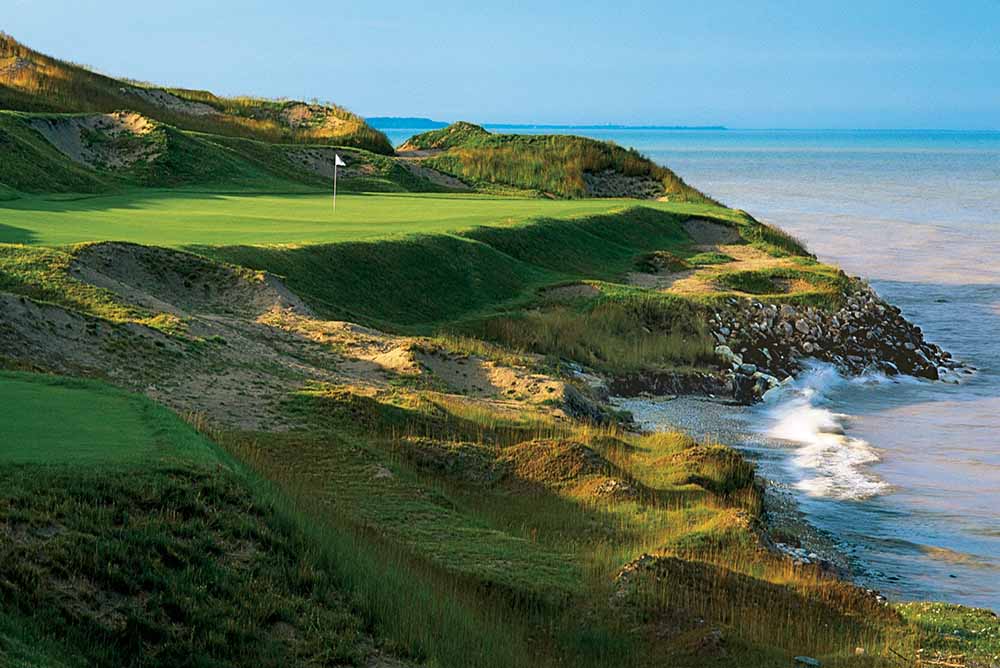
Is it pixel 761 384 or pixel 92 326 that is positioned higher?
pixel 92 326

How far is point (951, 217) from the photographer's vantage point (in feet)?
220

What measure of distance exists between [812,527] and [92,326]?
324 inches

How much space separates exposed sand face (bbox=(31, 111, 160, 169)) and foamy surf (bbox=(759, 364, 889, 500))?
18.4 m

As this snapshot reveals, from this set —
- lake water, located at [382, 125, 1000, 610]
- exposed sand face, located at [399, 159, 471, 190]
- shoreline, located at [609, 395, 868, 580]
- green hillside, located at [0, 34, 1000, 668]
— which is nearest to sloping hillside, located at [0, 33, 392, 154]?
exposed sand face, located at [399, 159, 471, 190]

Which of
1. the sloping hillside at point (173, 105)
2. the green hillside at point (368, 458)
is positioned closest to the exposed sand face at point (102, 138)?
the green hillside at point (368, 458)

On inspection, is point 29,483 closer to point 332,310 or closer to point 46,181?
point 332,310

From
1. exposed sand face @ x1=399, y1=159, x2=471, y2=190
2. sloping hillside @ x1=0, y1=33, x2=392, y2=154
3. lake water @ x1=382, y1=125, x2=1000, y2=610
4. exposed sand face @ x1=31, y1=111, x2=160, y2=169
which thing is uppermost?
sloping hillside @ x1=0, y1=33, x2=392, y2=154

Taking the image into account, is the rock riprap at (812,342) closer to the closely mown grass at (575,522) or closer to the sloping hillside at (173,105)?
the closely mown grass at (575,522)

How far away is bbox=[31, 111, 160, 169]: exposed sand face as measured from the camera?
104ft

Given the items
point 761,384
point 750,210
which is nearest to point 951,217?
point 750,210

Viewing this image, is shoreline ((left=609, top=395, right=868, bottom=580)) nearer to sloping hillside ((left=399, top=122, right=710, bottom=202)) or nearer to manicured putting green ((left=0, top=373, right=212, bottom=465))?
manicured putting green ((left=0, top=373, right=212, bottom=465))

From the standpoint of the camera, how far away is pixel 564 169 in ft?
147

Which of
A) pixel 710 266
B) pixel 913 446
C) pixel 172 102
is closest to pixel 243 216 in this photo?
pixel 710 266

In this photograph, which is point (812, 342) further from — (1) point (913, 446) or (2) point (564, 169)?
(2) point (564, 169)
